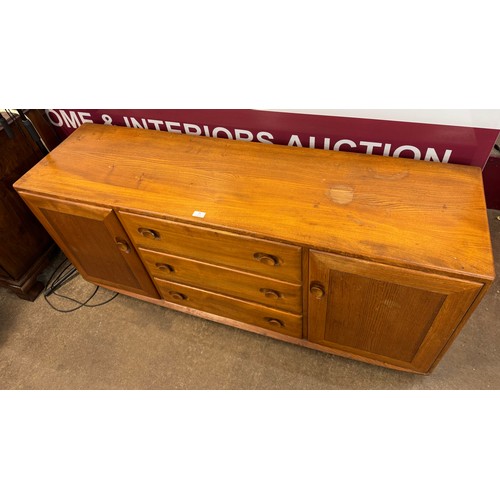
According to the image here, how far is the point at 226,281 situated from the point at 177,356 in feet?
1.73

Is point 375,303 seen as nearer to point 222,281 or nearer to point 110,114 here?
point 222,281

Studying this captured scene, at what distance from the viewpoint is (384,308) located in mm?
1065

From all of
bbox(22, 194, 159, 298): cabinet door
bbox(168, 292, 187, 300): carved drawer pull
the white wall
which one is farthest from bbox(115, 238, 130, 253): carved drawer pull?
the white wall

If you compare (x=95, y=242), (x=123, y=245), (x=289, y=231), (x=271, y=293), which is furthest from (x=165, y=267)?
(x=289, y=231)

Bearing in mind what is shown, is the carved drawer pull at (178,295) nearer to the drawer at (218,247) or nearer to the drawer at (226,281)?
the drawer at (226,281)

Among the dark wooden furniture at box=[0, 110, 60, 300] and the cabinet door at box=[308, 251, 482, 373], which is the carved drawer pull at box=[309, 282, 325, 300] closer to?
the cabinet door at box=[308, 251, 482, 373]

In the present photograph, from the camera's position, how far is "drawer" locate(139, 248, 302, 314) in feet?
3.96

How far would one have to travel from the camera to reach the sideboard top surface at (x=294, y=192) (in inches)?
36.5

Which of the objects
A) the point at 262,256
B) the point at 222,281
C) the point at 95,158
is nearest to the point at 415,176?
the point at 262,256

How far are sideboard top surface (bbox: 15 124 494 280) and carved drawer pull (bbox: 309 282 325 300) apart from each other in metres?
0.17

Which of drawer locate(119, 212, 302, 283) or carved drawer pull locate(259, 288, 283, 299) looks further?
carved drawer pull locate(259, 288, 283, 299)

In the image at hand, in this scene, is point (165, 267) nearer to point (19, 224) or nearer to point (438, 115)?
point (19, 224)

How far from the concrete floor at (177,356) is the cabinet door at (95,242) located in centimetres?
20

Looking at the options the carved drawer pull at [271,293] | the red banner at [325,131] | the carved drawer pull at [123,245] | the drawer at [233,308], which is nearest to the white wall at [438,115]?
the red banner at [325,131]
